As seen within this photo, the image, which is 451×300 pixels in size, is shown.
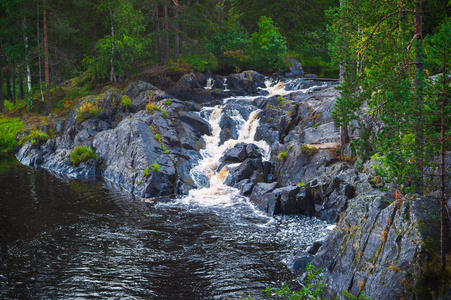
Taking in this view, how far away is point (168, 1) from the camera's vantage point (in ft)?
134

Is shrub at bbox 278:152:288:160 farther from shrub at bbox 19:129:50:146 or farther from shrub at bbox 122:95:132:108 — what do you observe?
shrub at bbox 19:129:50:146

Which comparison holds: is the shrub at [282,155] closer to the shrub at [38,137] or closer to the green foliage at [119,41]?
the green foliage at [119,41]

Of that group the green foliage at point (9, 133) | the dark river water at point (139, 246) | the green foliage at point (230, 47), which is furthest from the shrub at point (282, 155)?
the green foliage at point (9, 133)

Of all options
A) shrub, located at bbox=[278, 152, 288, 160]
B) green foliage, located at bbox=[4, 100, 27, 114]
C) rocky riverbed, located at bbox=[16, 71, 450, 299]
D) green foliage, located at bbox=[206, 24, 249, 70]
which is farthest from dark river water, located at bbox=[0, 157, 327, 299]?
green foliage, located at bbox=[206, 24, 249, 70]

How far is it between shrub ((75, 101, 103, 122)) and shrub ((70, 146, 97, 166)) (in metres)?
5.77

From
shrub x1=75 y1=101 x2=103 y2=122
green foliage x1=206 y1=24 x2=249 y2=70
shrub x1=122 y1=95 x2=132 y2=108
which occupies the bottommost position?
shrub x1=75 y1=101 x2=103 y2=122

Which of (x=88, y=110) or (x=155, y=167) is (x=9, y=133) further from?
(x=155, y=167)

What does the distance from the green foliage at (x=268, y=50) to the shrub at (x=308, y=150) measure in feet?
81.2

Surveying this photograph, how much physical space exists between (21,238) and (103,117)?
65.8ft

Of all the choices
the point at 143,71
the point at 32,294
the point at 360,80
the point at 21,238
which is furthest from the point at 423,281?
the point at 143,71

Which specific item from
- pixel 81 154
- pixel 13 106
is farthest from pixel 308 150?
pixel 13 106

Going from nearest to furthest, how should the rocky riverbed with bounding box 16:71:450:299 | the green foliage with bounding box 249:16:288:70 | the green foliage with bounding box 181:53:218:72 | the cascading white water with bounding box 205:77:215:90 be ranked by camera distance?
the rocky riverbed with bounding box 16:71:450:299 < the cascading white water with bounding box 205:77:215:90 < the green foliage with bounding box 181:53:218:72 < the green foliage with bounding box 249:16:288:70

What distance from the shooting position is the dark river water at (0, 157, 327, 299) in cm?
1101

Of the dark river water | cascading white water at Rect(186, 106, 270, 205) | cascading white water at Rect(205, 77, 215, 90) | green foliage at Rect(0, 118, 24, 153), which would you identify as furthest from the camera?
cascading white water at Rect(205, 77, 215, 90)
